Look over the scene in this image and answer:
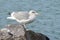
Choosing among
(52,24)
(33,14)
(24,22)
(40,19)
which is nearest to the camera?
(24,22)

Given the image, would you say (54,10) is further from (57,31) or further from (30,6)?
(57,31)

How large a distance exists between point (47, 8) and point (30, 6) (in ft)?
3.73

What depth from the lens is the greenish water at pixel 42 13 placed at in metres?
12.9

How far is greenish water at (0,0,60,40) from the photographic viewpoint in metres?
12.9

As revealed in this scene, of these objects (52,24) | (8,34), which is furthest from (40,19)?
(8,34)

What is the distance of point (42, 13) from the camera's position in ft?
51.0

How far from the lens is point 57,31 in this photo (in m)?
12.7

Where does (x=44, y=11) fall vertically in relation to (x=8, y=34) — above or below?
below

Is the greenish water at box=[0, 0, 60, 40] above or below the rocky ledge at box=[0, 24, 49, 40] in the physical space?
below

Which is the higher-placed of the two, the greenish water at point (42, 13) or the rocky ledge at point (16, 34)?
the rocky ledge at point (16, 34)

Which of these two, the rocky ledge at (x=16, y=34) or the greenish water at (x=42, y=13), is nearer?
the rocky ledge at (x=16, y=34)

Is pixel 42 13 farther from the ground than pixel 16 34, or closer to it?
closer to it

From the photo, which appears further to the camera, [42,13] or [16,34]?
[42,13]

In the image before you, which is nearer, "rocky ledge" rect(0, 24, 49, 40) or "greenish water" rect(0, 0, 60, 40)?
"rocky ledge" rect(0, 24, 49, 40)
